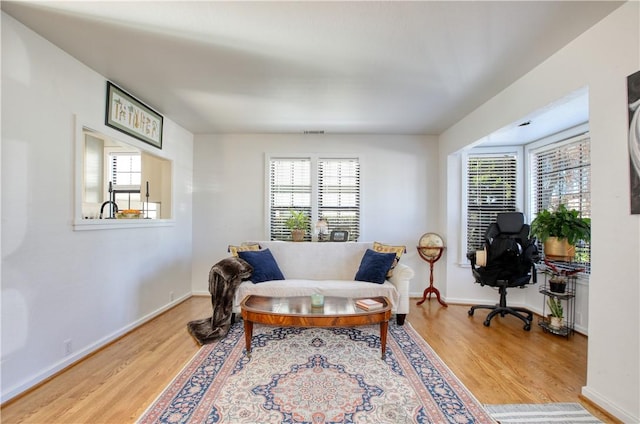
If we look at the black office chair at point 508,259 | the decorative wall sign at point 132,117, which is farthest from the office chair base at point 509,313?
the decorative wall sign at point 132,117

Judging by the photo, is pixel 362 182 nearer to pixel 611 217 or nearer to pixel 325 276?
pixel 325 276

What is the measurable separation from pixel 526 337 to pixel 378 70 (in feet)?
10.3

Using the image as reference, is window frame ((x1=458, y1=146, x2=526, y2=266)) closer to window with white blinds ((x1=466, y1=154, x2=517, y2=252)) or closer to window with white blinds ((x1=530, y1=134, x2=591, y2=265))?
window with white blinds ((x1=466, y1=154, x2=517, y2=252))

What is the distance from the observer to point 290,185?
15.1 ft

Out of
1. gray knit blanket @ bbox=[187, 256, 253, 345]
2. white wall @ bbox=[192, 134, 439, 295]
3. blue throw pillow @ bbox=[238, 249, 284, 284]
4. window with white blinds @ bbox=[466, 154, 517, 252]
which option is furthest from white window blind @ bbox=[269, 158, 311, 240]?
window with white blinds @ bbox=[466, 154, 517, 252]

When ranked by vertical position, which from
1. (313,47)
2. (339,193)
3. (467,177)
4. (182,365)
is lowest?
(182,365)

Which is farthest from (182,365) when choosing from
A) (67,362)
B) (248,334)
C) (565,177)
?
(565,177)

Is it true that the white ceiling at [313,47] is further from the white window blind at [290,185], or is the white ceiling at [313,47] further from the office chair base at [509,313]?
the office chair base at [509,313]

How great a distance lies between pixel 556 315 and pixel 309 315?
2794 mm

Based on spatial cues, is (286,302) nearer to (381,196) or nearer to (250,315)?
(250,315)

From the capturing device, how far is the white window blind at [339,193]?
181 inches

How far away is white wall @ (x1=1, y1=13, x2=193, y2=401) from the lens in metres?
1.89

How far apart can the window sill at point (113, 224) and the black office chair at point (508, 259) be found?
4067 millimetres

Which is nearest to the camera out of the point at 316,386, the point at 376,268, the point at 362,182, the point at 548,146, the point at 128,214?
the point at 316,386
